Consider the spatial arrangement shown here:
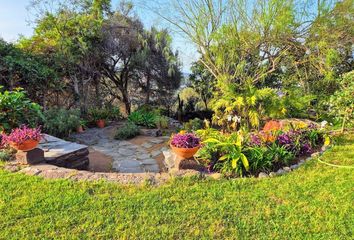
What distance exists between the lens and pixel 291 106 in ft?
21.0

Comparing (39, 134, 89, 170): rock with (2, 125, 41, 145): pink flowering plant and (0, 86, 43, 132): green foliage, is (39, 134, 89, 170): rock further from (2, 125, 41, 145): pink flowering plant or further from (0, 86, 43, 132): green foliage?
(0, 86, 43, 132): green foliage

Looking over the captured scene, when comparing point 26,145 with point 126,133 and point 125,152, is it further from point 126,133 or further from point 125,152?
point 126,133

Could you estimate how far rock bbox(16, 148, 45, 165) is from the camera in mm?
3549

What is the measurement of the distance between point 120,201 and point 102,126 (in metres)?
5.93

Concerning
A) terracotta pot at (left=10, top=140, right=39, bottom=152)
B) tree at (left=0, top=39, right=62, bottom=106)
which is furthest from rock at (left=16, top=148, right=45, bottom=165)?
tree at (left=0, top=39, right=62, bottom=106)

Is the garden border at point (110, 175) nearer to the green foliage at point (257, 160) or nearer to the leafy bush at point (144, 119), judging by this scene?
the green foliage at point (257, 160)

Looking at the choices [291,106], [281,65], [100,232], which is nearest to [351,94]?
[291,106]

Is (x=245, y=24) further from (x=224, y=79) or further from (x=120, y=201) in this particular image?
(x=120, y=201)

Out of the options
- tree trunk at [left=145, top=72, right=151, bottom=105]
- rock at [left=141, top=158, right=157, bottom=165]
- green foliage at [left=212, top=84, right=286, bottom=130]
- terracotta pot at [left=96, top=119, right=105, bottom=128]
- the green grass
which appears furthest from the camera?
tree trunk at [left=145, top=72, right=151, bottom=105]

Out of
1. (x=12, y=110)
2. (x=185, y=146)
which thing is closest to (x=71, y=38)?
(x=12, y=110)

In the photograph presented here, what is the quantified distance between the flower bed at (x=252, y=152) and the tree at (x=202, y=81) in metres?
5.45

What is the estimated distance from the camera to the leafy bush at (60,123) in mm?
6219

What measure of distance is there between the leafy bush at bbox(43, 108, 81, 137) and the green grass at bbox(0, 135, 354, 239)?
3059 millimetres

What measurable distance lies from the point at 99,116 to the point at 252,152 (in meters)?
6.21
